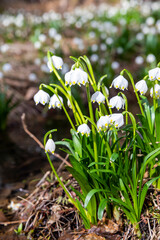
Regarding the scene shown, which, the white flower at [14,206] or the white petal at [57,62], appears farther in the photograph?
the white flower at [14,206]

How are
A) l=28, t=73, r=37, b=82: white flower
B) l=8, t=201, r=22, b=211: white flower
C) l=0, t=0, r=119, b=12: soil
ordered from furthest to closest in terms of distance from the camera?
1. l=0, t=0, r=119, b=12: soil
2. l=28, t=73, r=37, b=82: white flower
3. l=8, t=201, r=22, b=211: white flower

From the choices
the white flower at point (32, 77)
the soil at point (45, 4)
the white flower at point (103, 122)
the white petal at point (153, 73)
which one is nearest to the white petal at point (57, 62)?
the white flower at point (103, 122)

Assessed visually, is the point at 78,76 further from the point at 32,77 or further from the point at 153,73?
the point at 32,77

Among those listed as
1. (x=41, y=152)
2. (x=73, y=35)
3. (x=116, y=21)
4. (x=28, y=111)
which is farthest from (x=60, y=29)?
(x=41, y=152)

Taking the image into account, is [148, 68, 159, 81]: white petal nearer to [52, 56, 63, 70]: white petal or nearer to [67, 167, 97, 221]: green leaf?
[52, 56, 63, 70]: white petal

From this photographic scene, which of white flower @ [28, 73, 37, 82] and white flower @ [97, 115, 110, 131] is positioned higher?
white flower @ [28, 73, 37, 82]

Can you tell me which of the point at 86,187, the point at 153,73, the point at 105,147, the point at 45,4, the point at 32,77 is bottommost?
the point at 86,187

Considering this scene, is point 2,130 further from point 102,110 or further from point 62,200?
point 102,110

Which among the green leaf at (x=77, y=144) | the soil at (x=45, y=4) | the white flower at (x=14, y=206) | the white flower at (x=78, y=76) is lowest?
the white flower at (x=14, y=206)

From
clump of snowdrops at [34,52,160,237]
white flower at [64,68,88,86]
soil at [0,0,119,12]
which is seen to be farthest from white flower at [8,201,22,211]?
soil at [0,0,119,12]

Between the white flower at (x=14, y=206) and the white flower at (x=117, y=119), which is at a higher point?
the white flower at (x=117, y=119)

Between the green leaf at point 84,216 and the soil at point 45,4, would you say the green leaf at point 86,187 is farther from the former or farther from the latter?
the soil at point 45,4

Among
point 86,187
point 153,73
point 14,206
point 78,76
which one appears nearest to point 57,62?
point 78,76
